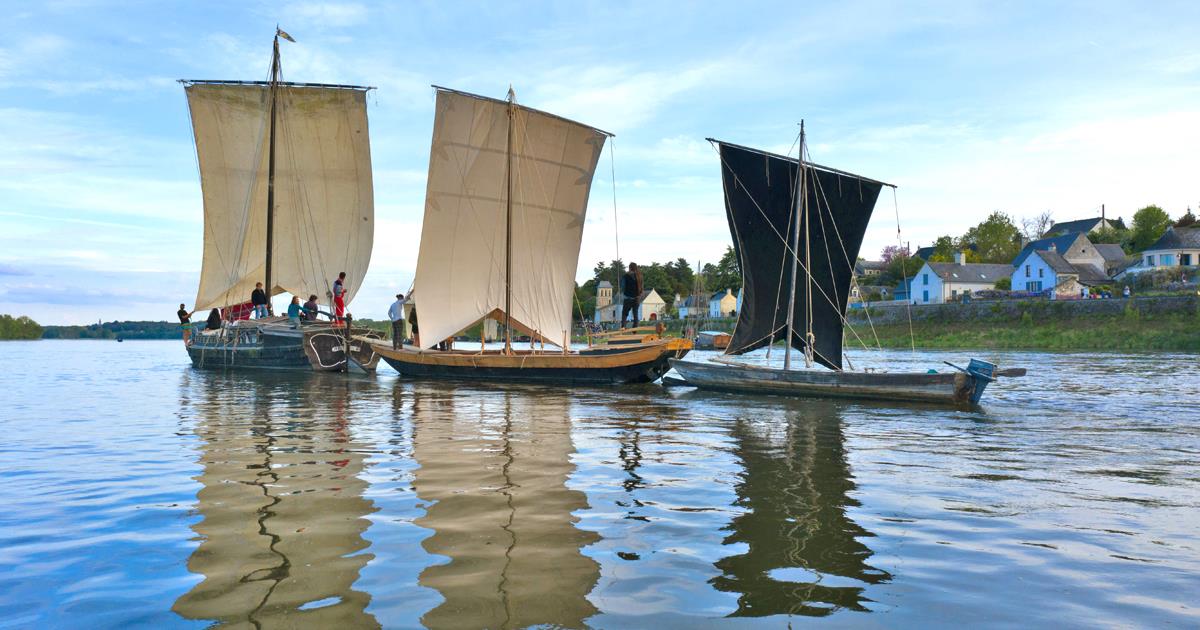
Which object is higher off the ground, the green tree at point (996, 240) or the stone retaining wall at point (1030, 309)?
the green tree at point (996, 240)

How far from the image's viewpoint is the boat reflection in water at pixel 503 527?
538 centimetres

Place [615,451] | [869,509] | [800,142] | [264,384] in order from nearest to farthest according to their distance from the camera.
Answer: [869,509]
[615,451]
[800,142]
[264,384]

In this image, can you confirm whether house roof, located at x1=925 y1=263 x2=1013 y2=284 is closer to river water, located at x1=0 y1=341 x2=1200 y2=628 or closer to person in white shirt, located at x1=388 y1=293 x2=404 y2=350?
person in white shirt, located at x1=388 y1=293 x2=404 y2=350

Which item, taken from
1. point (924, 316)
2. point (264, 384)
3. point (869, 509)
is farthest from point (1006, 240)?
point (869, 509)

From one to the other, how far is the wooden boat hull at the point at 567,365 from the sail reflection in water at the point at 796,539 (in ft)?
44.8

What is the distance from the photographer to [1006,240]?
125312 mm

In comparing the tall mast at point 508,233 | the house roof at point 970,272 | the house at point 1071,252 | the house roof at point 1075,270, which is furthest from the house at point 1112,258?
the tall mast at point 508,233

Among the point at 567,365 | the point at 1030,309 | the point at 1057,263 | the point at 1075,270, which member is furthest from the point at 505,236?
the point at 1075,270

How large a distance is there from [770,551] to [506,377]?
21990 millimetres

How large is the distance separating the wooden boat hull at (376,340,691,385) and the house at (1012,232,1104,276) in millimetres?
81152

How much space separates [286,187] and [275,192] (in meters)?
0.53

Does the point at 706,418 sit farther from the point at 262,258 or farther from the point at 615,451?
the point at 262,258

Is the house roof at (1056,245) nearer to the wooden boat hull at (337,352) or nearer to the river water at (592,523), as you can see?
the wooden boat hull at (337,352)

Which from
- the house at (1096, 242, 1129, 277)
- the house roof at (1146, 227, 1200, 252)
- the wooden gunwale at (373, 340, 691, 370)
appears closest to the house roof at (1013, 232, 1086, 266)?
the house at (1096, 242, 1129, 277)
